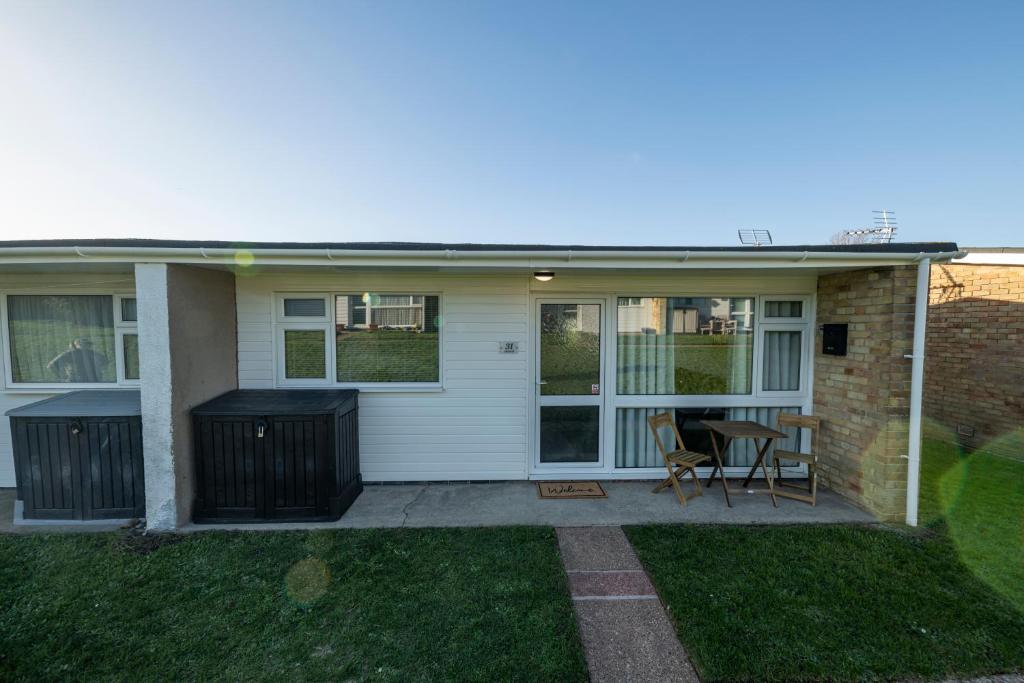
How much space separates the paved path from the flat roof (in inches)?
105

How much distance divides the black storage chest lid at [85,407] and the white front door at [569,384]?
13.6ft

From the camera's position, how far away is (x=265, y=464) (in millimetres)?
4020

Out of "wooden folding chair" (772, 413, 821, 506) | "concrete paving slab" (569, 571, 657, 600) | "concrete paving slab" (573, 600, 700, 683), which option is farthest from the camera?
"wooden folding chair" (772, 413, 821, 506)

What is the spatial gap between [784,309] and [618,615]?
426 cm

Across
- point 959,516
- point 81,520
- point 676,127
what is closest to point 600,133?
point 676,127

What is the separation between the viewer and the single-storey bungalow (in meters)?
4.58

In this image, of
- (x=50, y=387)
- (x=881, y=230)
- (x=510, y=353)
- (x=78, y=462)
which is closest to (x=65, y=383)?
(x=50, y=387)

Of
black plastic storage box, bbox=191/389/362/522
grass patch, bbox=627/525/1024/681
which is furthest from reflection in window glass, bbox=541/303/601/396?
black plastic storage box, bbox=191/389/362/522

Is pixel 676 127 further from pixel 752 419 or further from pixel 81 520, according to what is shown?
pixel 81 520

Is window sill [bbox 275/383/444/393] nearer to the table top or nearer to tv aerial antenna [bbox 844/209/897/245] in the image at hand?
the table top

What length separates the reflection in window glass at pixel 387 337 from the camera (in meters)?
4.96

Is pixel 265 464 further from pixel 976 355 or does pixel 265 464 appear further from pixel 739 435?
pixel 976 355

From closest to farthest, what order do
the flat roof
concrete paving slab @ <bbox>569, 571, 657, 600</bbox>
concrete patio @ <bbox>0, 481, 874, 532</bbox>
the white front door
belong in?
concrete paving slab @ <bbox>569, 571, 657, 600</bbox>, the flat roof, concrete patio @ <bbox>0, 481, 874, 532</bbox>, the white front door

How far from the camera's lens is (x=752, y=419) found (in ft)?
17.3
